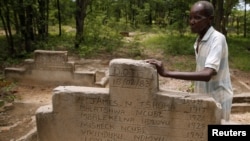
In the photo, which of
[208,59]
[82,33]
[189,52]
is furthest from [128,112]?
[82,33]

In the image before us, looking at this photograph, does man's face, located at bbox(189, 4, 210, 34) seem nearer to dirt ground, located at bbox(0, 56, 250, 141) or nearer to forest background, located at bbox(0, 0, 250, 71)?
dirt ground, located at bbox(0, 56, 250, 141)

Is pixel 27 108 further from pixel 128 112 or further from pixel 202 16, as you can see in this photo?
pixel 202 16

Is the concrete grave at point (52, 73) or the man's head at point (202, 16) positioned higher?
the man's head at point (202, 16)

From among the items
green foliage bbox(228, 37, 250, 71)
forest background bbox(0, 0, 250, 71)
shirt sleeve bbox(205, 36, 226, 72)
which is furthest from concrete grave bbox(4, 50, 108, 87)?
shirt sleeve bbox(205, 36, 226, 72)

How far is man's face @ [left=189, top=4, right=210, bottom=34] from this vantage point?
11.3ft

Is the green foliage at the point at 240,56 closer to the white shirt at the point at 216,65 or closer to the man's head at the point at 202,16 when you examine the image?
the white shirt at the point at 216,65

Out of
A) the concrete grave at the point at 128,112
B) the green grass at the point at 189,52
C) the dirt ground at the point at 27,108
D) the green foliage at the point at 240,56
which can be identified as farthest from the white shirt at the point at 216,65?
the green foliage at the point at 240,56

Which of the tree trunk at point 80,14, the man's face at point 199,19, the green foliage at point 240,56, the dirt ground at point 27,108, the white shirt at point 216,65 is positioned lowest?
the dirt ground at point 27,108

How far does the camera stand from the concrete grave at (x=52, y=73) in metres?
9.96

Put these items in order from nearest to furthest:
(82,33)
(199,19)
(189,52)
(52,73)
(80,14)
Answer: (199,19)
(52,73)
(189,52)
(82,33)
(80,14)

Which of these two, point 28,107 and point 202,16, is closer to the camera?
point 202,16

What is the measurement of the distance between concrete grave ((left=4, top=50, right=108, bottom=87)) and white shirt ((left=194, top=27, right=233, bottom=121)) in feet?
20.8

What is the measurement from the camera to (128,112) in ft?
13.6

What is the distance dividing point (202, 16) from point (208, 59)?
46 cm
